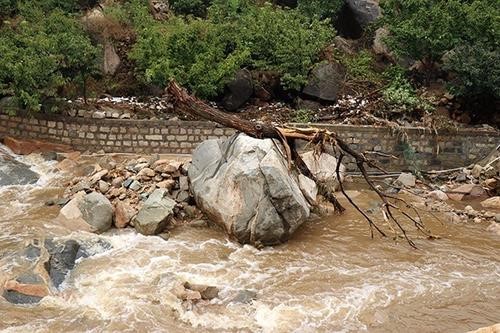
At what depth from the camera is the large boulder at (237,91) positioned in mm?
14820

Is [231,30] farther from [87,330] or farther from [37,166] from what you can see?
[87,330]

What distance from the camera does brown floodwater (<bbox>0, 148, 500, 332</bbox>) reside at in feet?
20.4

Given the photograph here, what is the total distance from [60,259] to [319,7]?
15293mm

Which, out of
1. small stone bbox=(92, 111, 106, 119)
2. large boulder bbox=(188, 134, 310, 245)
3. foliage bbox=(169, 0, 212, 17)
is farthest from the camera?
foliage bbox=(169, 0, 212, 17)

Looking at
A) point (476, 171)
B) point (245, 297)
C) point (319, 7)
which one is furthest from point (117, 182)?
point (319, 7)

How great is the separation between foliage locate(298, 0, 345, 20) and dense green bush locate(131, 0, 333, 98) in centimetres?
305

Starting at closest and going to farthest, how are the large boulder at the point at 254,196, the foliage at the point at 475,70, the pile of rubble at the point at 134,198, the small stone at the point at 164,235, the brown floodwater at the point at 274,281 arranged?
the brown floodwater at the point at 274,281 → the large boulder at the point at 254,196 → the small stone at the point at 164,235 → the pile of rubble at the point at 134,198 → the foliage at the point at 475,70

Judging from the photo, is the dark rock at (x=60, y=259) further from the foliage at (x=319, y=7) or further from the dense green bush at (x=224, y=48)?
the foliage at (x=319, y=7)

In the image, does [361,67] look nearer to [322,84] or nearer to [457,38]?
[322,84]

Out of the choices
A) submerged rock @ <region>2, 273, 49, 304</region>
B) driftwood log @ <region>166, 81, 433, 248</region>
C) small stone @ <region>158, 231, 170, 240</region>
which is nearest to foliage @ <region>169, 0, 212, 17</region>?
driftwood log @ <region>166, 81, 433, 248</region>

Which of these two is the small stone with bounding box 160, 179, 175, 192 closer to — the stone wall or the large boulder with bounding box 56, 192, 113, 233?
the large boulder with bounding box 56, 192, 113, 233

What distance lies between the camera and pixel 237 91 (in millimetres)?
14883

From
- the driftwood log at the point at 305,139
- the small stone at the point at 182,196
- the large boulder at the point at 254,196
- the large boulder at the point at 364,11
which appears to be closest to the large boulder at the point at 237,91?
the driftwood log at the point at 305,139

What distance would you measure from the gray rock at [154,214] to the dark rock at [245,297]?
262 cm
